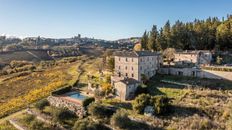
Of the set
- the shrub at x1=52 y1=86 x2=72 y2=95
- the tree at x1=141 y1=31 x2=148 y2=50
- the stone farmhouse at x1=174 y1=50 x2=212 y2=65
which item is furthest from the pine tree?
the shrub at x1=52 y1=86 x2=72 y2=95

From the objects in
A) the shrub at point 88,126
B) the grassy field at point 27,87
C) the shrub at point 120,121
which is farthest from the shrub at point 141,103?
the grassy field at point 27,87

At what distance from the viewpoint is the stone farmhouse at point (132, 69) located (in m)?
39.6

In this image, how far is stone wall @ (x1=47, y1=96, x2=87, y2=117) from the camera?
120ft

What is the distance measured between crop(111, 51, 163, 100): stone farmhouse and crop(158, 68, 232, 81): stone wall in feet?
9.75

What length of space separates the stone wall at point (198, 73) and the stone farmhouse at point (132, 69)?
9.75ft

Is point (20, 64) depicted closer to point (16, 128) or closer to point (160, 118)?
point (16, 128)

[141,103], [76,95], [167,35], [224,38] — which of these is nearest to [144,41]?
[167,35]

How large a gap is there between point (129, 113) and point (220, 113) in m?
11.7

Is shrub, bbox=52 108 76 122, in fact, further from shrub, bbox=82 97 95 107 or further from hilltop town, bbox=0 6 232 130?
shrub, bbox=82 97 95 107

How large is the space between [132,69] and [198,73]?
12.1 meters

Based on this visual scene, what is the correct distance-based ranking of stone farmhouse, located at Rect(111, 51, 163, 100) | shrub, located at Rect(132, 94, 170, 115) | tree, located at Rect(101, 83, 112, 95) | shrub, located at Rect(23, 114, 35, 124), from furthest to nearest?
tree, located at Rect(101, 83, 112, 95) < stone farmhouse, located at Rect(111, 51, 163, 100) < shrub, located at Rect(23, 114, 35, 124) < shrub, located at Rect(132, 94, 170, 115)

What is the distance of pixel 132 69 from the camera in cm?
4488

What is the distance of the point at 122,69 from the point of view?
46562 millimetres

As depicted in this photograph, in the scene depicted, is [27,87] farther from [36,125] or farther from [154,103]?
[154,103]
